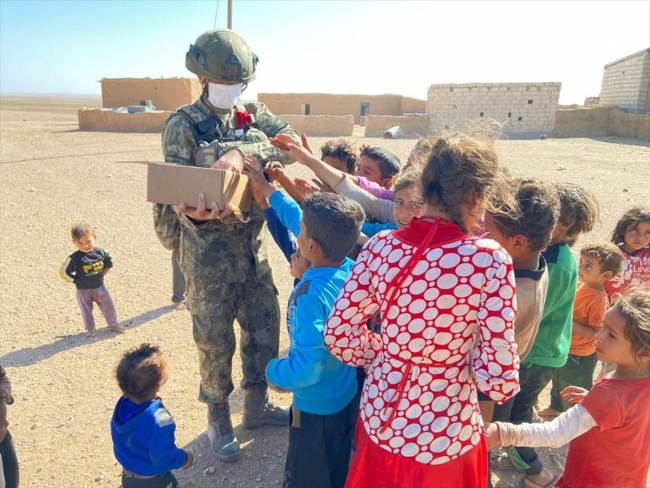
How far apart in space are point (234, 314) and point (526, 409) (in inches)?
66.0

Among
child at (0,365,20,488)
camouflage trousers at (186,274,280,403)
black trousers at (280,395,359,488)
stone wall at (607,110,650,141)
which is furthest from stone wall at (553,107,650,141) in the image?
child at (0,365,20,488)

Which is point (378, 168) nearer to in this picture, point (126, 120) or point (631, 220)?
point (631, 220)

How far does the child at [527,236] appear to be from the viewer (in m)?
1.86

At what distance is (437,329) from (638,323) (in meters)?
0.82

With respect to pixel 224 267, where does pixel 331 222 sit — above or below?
above

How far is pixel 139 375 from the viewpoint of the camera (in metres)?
2.11

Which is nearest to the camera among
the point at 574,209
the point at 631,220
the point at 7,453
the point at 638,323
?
the point at 638,323

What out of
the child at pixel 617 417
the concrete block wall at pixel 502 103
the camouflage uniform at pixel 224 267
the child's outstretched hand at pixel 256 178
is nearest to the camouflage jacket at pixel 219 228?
the camouflage uniform at pixel 224 267

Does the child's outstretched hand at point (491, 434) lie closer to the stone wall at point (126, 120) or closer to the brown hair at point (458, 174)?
the brown hair at point (458, 174)

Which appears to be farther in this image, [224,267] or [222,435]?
[222,435]

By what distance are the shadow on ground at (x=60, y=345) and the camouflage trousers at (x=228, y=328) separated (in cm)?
189

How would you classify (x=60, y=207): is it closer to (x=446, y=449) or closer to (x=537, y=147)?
(x=446, y=449)

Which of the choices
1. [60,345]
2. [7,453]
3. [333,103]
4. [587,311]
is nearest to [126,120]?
[333,103]

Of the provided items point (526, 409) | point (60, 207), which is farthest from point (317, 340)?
point (60, 207)
